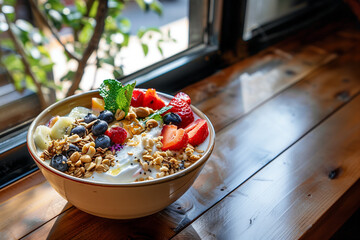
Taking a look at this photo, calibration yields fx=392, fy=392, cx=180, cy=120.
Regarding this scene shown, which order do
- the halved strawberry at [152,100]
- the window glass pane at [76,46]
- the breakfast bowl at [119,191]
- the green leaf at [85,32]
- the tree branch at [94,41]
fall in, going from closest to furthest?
the breakfast bowl at [119,191], the halved strawberry at [152,100], the tree branch at [94,41], the window glass pane at [76,46], the green leaf at [85,32]

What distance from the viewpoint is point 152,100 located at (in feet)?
2.88

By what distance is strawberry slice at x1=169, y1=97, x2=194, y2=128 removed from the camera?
838 mm

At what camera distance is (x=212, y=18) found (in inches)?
53.8

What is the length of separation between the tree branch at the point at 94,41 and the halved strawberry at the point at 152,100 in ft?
1.44

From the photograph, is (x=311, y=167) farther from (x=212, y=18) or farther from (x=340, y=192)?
(x=212, y=18)

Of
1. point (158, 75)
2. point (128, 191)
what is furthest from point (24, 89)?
point (128, 191)

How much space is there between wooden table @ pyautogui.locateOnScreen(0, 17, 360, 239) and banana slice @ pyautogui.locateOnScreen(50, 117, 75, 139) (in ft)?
Answer: 0.57

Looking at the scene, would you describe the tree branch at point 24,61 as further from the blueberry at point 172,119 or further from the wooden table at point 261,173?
the blueberry at point 172,119

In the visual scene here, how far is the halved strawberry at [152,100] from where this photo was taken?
876mm

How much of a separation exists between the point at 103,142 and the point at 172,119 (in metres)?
0.15

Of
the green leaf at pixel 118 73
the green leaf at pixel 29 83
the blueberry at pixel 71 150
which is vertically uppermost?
the blueberry at pixel 71 150

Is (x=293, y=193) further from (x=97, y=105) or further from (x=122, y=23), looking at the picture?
(x=122, y=23)

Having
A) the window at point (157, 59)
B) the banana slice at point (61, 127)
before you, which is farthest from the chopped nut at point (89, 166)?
the window at point (157, 59)

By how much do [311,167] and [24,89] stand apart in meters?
0.99
